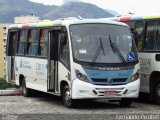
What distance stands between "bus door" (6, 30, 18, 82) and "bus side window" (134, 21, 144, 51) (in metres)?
6.17

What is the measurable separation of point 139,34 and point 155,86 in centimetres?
171

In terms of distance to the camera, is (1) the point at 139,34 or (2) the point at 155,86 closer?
(2) the point at 155,86

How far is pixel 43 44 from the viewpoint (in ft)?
56.5

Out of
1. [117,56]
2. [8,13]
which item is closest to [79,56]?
[117,56]

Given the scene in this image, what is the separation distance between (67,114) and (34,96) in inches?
267

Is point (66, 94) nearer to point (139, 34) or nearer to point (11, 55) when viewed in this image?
point (139, 34)

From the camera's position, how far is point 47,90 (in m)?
16.5

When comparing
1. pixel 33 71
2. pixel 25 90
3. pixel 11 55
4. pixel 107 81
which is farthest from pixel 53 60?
pixel 11 55

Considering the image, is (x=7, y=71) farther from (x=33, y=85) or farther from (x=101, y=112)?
(x=101, y=112)

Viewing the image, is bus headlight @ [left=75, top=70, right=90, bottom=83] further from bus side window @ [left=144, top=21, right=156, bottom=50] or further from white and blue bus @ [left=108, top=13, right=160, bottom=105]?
bus side window @ [left=144, top=21, right=156, bottom=50]

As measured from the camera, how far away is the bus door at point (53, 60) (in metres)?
16.0

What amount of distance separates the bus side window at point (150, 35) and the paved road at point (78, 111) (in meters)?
1.73

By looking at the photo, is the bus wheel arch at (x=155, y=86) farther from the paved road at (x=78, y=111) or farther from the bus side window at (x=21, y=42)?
the bus side window at (x=21, y=42)

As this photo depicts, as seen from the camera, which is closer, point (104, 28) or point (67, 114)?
point (67, 114)
